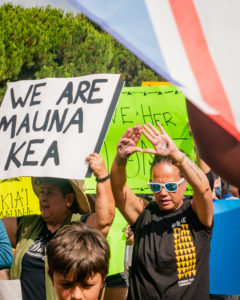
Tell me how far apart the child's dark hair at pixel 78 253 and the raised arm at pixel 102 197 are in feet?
2.81

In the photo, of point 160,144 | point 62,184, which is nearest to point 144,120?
point 62,184

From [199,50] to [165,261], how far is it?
2.21 meters

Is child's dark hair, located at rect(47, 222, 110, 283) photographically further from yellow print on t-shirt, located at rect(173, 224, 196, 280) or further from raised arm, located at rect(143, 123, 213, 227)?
yellow print on t-shirt, located at rect(173, 224, 196, 280)

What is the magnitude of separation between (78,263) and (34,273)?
1219 millimetres

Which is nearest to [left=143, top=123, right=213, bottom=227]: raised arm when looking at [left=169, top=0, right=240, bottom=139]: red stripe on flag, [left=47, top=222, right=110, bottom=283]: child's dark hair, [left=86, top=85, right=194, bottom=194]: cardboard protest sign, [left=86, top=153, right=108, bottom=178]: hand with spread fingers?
[left=86, top=153, right=108, bottom=178]: hand with spread fingers

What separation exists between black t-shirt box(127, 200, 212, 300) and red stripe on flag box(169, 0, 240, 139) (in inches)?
Answer: 85.9

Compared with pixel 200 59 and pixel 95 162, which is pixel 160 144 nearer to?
pixel 95 162


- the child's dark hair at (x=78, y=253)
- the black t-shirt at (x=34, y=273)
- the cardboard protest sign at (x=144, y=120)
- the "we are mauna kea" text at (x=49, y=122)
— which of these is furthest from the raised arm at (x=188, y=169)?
the cardboard protest sign at (x=144, y=120)

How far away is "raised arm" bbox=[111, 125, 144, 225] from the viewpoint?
3182 millimetres

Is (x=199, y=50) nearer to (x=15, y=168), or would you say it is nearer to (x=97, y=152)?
(x=97, y=152)

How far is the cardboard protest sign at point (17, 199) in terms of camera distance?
15.3 ft

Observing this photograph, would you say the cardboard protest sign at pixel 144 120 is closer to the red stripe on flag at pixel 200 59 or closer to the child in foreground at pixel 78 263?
the child in foreground at pixel 78 263

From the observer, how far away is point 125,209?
3.24 meters

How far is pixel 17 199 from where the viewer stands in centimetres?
468
